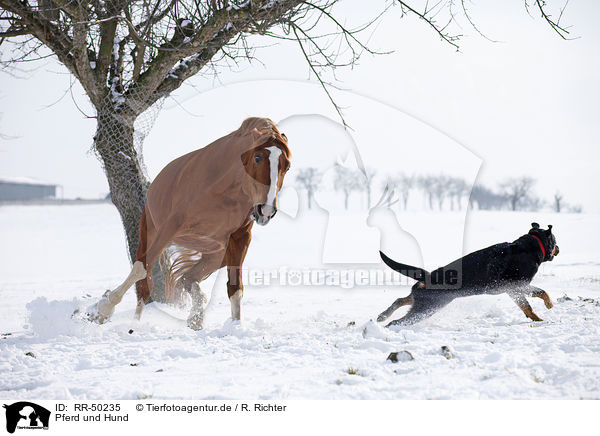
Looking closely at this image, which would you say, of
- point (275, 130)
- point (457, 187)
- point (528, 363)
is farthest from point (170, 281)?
point (528, 363)

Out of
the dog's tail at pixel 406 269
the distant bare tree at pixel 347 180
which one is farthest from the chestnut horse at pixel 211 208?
the dog's tail at pixel 406 269

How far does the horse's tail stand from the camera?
159 inches

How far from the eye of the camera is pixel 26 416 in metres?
2.65

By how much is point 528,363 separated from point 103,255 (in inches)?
369

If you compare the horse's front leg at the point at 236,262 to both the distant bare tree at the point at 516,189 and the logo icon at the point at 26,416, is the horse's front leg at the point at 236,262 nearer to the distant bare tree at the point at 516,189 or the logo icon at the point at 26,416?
the logo icon at the point at 26,416

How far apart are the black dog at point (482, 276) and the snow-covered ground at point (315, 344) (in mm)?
176

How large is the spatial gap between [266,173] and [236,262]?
0.83 metres

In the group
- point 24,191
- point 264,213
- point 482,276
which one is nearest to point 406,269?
point 482,276

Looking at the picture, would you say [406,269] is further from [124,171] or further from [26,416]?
[124,171]

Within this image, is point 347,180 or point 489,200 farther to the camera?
point 489,200

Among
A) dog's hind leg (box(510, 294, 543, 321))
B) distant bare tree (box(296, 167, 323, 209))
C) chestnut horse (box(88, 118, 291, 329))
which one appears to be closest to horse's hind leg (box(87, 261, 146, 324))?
chestnut horse (box(88, 118, 291, 329))

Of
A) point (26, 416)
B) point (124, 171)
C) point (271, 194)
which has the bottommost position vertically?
point (26, 416)

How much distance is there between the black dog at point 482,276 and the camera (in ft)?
11.9

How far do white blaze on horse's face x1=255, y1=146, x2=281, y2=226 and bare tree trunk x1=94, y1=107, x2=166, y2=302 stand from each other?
2.03 metres
